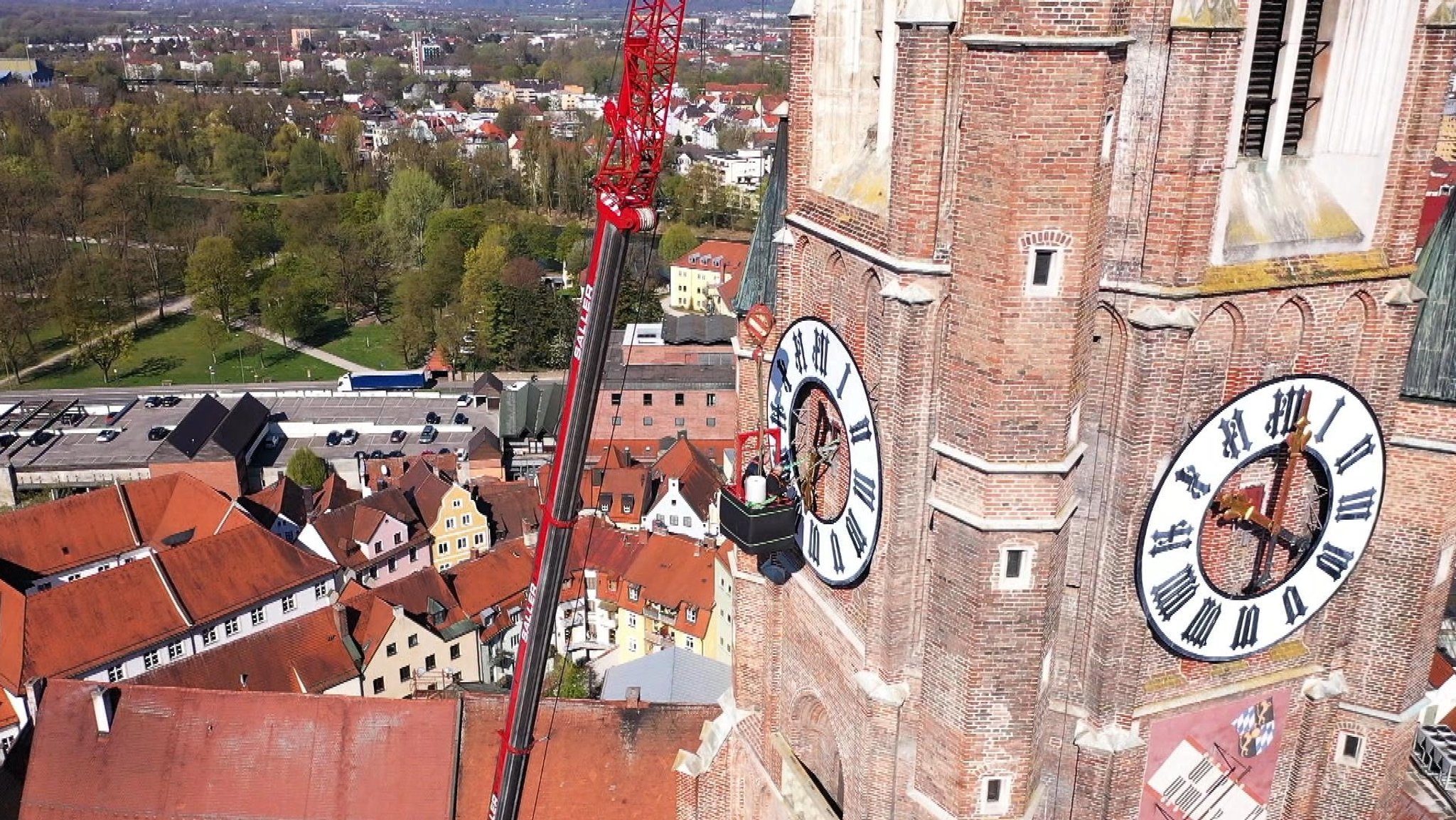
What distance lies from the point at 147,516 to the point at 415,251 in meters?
68.5

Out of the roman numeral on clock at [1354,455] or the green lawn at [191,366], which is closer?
the roman numeral on clock at [1354,455]

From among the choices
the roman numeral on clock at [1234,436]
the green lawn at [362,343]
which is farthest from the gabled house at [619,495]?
the green lawn at [362,343]

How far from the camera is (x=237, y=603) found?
4194cm

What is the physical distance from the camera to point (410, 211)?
114750 millimetres

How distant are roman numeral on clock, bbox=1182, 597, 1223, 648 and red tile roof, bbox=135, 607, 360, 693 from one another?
28.3 meters

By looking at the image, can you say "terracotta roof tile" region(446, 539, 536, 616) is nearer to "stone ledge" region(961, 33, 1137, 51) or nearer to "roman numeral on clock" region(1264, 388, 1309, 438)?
"roman numeral on clock" region(1264, 388, 1309, 438)

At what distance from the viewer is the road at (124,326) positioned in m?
91.0

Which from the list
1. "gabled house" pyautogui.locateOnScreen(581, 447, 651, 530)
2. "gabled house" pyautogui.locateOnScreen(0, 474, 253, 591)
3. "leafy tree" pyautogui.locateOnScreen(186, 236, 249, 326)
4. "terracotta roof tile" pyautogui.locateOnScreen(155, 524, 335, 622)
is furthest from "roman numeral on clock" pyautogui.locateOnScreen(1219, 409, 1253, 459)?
A: "leafy tree" pyautogui.locateOnScreen(186, 236, 249, 326)

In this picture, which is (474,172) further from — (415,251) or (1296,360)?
(1296,360)

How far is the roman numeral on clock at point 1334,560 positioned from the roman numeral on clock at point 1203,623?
4.77ft

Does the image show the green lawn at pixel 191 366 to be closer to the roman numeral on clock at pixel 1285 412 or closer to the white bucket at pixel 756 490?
the white bucket at pixel 756 490

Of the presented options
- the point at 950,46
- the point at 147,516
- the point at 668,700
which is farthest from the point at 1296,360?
the point at 147,516

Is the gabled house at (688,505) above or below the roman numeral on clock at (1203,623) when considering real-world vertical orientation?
below

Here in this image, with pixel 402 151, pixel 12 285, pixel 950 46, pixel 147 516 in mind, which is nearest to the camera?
pixel 950 46
